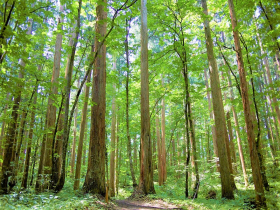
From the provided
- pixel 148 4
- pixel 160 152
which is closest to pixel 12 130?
pixel 148 4

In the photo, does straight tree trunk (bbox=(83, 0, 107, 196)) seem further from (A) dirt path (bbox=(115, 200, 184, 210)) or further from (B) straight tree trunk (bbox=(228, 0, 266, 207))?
(B) straight tree trunk (bbox=(228, 0, 266, 207))

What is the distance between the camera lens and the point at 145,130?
8336mm

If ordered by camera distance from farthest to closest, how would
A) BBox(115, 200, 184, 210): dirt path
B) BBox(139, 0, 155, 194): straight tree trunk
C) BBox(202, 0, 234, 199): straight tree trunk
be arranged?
BBox(139, 0, 155, 194): straight tree trunk, BBox(202, 0, 234, 199): straight tree trunk, BBox(115, 200, 184, 210): dirt path

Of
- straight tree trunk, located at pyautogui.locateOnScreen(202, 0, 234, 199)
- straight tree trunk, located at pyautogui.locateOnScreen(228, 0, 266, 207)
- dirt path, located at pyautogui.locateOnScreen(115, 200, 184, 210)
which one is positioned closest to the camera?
straight tree trunk, located at pyautogui.locateOnScreen(228, 0, 266, 207)

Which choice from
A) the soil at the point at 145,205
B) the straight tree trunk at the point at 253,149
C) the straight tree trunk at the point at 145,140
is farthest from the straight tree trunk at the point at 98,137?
the straight tree trunk at the point at 253,149

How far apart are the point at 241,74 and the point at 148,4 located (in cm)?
575

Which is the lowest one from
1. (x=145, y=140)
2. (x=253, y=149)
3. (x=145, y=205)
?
(x=145, y=205)

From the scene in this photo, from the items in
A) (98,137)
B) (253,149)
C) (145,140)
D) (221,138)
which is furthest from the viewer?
(145,140)

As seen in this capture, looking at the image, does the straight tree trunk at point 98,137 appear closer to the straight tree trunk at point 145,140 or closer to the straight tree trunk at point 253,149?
the straight tree trunk at point 145,140

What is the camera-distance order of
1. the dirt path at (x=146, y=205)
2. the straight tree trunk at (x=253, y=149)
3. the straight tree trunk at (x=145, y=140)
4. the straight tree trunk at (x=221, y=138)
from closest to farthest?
the straight tree trunk at (x=253, y=149)
the dirt path at (x=146, y=205)
the straight tree trunk at (x=221, y=138)
the straight tree trunk at (x=145, y=140)

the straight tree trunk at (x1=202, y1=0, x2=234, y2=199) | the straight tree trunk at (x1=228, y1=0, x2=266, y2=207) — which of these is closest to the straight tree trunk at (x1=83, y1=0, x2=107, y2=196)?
the straight tree trunk at (x1=228, y1=0, x2=266, y2=207)

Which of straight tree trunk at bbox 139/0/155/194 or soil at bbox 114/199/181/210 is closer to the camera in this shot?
soil at bbox 114/199/181/210

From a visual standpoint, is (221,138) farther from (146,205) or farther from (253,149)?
(146,205)

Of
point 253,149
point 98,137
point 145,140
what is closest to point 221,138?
point 253,149
